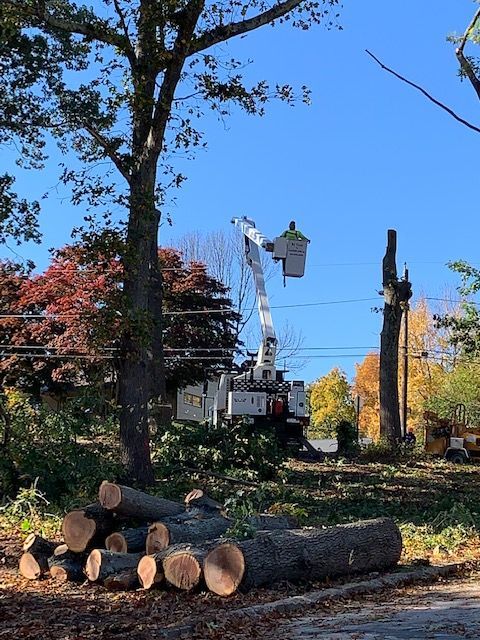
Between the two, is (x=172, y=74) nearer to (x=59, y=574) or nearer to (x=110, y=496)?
(x=110, y=496)

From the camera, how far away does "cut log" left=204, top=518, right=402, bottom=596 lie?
649 cm

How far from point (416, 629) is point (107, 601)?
101 inches

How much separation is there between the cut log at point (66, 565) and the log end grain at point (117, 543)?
279 millimetres

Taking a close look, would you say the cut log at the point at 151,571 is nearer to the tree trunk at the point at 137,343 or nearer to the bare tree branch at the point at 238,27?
the tree trunk at the point at 137,343

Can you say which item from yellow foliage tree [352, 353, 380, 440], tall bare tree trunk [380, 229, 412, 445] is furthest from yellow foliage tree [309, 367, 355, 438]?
tall bare tree trunk [380, 229, 412, 445]

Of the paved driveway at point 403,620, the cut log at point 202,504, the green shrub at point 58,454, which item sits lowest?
the paved driveway at point 403,620

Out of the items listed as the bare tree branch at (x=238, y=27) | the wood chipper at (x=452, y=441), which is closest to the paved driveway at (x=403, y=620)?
the bare tree branch at (x=238, y=27)

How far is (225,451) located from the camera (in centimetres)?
1472

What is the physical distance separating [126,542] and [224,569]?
52.7 inches

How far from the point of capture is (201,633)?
527cm

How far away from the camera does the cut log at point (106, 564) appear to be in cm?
707

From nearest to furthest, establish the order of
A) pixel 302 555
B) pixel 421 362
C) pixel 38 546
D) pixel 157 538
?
pixel 302 555 → pixel 157 538 → pixel 38 546 → pixel 421 362

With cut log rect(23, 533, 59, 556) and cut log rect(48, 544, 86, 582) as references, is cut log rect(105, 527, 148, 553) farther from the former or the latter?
cut log rect(23, 533, 59, 556)

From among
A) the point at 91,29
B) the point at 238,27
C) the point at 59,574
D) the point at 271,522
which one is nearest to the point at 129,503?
the point at 59,574
